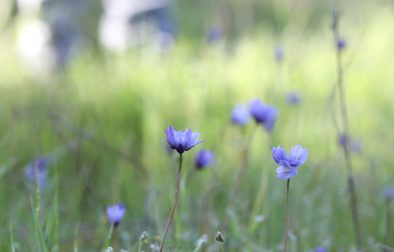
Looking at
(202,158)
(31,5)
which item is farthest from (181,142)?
(31,5)

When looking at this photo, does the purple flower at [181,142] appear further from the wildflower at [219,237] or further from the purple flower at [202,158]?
the purple flower at [202,158]

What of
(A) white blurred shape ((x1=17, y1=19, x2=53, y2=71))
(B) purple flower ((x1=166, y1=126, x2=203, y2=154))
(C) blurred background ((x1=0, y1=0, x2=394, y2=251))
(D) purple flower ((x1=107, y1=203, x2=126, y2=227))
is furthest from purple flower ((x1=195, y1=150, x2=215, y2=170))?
(A) white blurred shape ((x1=17, y1=19, x2=53, y2=71))

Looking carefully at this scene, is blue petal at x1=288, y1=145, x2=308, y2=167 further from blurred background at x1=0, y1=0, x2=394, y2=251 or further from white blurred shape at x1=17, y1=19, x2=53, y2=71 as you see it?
white blurred shape at x1=17, y1=19, x2=53, y2=71

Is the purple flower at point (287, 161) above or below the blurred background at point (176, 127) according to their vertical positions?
below

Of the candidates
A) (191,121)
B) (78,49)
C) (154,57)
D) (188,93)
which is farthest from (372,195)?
(78,49)

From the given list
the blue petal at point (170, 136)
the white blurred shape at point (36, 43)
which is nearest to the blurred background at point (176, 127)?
the white blurred shape at point (36, 43)
